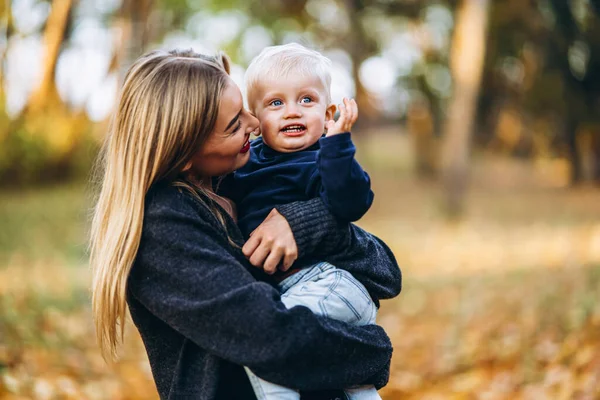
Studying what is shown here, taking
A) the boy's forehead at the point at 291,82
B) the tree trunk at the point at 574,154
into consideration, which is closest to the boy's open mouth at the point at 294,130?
the boy's forehead at the point at 291,82

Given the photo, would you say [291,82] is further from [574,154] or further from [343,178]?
[574,154]

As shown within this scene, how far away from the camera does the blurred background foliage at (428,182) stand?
583 cm

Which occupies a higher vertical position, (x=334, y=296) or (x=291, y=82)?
(x=291, y=82)

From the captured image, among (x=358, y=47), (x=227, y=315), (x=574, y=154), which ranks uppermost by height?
(x=358, y=47)

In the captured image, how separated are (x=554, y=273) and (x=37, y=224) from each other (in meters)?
8.66

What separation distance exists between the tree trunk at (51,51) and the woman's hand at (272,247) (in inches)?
577

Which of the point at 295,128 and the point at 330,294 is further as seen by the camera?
the point at 295,128

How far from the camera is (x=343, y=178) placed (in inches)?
74.8

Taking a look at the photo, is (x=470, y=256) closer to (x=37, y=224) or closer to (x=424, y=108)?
(x=37, y=224)

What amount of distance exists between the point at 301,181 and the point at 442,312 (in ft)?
18.2

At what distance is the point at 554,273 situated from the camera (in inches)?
335

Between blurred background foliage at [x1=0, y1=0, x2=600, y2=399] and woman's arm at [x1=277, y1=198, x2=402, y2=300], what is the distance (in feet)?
1.69

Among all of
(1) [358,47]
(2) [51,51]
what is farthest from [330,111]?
(1) [358,47]

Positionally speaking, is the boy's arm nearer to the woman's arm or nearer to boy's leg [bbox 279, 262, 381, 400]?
the woman's arm
